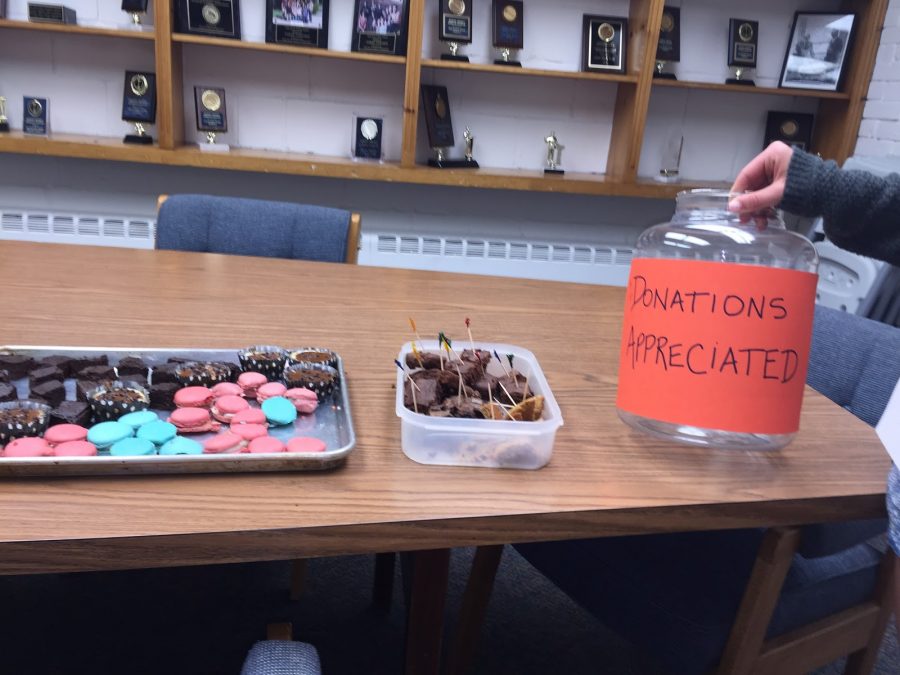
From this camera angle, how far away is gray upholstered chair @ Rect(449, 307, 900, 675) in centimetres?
73

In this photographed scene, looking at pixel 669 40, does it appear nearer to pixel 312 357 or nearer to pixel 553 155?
pixel 553 155

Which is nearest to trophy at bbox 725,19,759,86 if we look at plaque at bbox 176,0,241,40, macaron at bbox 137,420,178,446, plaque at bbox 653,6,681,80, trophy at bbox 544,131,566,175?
plaque at bbox 653,6,681,80

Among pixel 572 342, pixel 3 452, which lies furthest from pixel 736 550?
pixel 3 452

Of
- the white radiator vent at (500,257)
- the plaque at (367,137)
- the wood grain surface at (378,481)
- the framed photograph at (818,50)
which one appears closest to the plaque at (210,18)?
the plaque at (367,137)

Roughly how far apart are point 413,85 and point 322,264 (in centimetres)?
138

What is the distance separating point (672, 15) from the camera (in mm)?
2803

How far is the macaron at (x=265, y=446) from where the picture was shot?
53 centimetres

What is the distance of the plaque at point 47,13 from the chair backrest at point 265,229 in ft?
4.80

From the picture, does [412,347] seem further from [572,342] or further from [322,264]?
[322,264]

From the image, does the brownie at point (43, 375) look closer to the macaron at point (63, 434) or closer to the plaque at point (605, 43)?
the macaron at point (63, 434)

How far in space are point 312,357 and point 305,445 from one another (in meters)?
0.19

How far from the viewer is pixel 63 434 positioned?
1.72 ft

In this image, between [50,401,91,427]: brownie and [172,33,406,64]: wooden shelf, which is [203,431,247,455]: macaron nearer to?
[50,401,91,427]: brownie

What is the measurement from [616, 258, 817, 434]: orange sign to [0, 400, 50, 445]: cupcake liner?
0.52m
